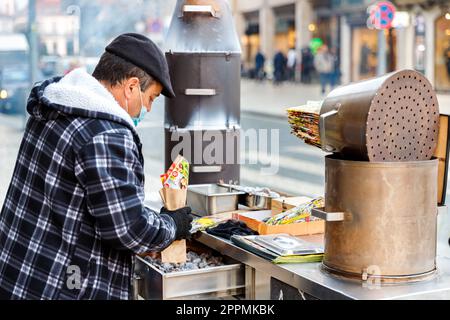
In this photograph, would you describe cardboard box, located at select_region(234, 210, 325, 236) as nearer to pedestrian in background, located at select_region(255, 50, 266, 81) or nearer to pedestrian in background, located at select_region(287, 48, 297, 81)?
pedestrian in background, located at select_region(287, 48, 297, 81)

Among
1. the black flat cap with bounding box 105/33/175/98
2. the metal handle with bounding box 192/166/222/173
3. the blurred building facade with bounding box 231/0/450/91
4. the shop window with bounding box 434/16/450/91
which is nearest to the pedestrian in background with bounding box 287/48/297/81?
the blurred building facade with bounding box 231/0/450/91

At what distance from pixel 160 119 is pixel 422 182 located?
1565 centimetres

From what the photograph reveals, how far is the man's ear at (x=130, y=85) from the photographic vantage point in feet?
8.63

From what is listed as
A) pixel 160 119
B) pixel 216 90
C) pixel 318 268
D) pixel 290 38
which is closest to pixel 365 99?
pixel 318 268

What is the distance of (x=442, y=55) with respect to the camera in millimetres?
27266

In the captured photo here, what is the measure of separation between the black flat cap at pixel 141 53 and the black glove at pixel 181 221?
1.80 feet

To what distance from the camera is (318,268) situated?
2.82 m

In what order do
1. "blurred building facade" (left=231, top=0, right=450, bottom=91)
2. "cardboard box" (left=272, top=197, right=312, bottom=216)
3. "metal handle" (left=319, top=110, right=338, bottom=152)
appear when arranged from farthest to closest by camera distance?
"blurred building facade" (left=231, top=0, right=450, bottom=91) < "cardboard box" (left=272, top=197, right=312, bottom=216) < "metal handle" (left=319, top=110, right=338, bottom=152)

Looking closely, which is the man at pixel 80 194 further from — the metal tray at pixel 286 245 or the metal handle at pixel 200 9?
the metal handle at pixel 200 9

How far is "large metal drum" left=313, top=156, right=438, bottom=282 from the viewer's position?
2.55 m

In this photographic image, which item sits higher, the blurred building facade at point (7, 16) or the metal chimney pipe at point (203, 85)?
the blurred building facade at point (7, 16)

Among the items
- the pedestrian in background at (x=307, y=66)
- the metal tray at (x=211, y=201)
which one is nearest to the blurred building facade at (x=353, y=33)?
the pedestrian in background at (x=307, y=66)

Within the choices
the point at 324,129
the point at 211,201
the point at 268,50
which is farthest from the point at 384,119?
the point at 268,50

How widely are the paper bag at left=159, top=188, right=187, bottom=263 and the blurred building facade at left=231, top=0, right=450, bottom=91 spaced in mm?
17541
